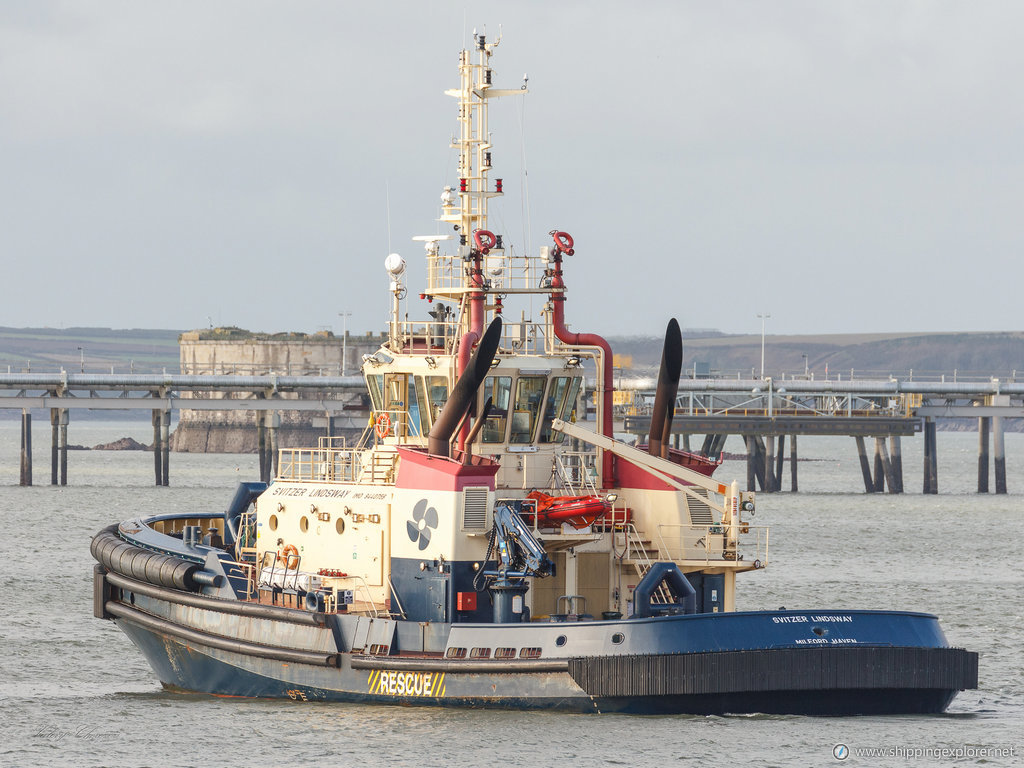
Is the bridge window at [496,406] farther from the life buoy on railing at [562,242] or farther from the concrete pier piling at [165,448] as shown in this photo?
the concrete pier piling at [165,448]

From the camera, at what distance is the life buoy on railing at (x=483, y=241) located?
23875 mm

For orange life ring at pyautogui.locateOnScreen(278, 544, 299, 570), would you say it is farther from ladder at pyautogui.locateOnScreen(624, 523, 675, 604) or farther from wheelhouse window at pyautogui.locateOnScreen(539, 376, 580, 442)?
ladder at pyautogui.locateOnScreen(624, 523, 675, 604)

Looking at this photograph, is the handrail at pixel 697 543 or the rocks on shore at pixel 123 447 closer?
the handrail at pixel 697 543

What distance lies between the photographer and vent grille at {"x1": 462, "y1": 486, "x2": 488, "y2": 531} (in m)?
22.0

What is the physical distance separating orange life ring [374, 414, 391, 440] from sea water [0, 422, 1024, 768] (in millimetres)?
4302

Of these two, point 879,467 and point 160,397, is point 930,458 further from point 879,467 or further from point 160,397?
point 160,397

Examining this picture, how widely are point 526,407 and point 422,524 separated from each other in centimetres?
265

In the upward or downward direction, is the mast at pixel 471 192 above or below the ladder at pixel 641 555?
above

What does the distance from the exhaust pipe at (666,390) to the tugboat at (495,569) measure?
4cm

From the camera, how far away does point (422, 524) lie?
73.4ft

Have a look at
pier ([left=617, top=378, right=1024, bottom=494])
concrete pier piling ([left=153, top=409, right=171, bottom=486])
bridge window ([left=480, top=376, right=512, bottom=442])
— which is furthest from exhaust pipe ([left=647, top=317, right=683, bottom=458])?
concrete pier piling ([left=153, top=409, right=171, bottom=486])

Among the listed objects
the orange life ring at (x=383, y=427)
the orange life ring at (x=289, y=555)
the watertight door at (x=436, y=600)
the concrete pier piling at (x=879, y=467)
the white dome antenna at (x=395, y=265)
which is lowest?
the concrete pier piling at (x=879, y=467)

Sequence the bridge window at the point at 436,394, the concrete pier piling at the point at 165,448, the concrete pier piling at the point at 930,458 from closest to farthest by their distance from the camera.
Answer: the bridge window at the point at 436,394 → the concrete pier piling at the point at 165,448 → the concrete pier piling at the point at 930,458

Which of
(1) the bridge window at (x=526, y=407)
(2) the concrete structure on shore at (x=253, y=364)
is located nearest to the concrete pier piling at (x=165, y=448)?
Answer: (2) the concrete structure on shore at (x=253, y=364)
